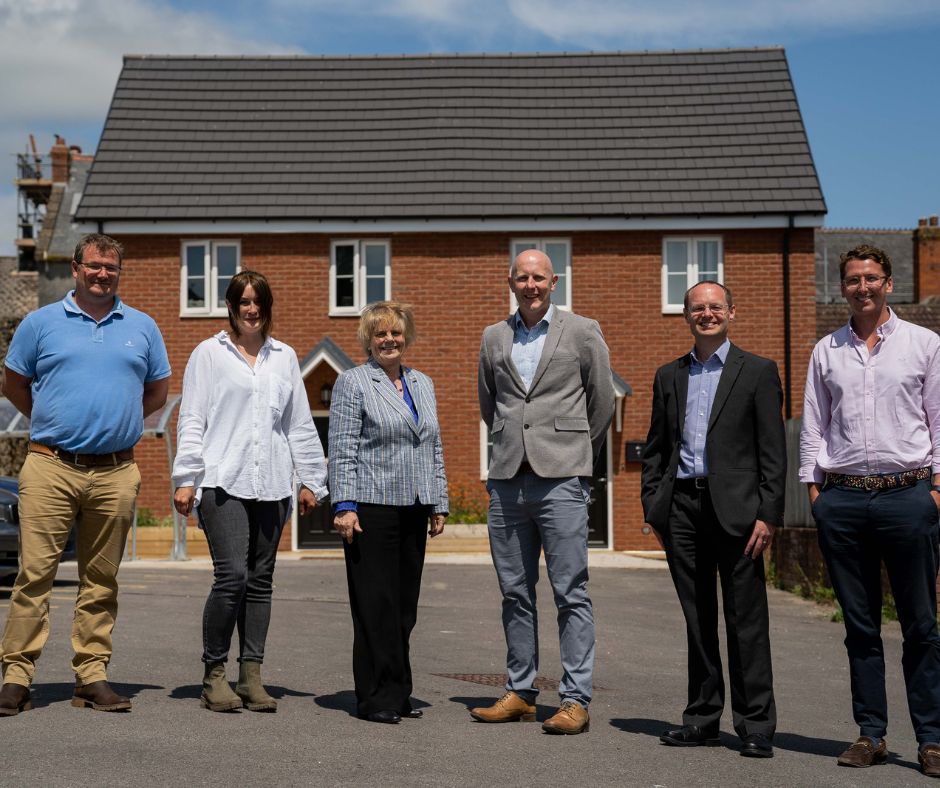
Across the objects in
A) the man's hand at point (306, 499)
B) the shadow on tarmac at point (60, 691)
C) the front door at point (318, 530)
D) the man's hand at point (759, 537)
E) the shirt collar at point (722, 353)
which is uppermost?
the shirt collar at point (722, 353)

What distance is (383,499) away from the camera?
667 cm

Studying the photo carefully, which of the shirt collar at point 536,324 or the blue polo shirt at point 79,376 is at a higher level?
the shirt collar at point 536,324

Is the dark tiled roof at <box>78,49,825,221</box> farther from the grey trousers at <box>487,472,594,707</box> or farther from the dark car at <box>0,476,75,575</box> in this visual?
the grey trousers at <box>487,472,594,707</box>

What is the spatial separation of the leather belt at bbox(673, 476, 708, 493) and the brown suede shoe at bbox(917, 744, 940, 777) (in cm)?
146

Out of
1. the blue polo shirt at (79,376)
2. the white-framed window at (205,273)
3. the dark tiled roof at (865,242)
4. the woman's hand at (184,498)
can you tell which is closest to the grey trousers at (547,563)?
the woman's hand at (184,498)

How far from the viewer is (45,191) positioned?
185ft

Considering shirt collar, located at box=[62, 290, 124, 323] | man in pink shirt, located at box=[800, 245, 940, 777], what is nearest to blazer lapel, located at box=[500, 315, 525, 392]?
man in pink shirt, located at box=[800, 245, 940, 777]

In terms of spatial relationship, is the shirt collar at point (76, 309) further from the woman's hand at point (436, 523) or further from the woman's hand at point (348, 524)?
the woman's hand at point (436, 523)

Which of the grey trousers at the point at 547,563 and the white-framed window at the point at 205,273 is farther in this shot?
the white-framed window at the point at 205,273

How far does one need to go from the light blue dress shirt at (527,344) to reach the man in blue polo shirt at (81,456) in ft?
6.08

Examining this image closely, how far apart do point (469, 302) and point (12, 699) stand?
58.1 ft

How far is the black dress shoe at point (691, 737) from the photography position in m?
6.14

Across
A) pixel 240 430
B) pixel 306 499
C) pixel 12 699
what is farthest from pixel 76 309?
pixel 12 699

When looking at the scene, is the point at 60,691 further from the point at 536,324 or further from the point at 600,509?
the point at 600,509
